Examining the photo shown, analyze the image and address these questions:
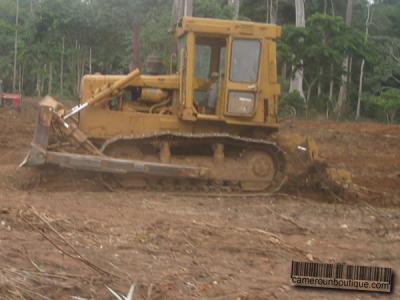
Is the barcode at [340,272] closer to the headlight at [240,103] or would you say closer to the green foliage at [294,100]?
the headlight at [240,103]

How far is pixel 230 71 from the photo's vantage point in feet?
39.0

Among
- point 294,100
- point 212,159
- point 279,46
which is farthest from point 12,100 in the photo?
point 212,159

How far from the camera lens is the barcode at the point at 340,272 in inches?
208

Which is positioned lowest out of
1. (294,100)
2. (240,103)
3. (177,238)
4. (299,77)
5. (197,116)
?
(294,100)

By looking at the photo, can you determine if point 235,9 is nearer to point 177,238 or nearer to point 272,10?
point 272,10

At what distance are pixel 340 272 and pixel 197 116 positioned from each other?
688 cm

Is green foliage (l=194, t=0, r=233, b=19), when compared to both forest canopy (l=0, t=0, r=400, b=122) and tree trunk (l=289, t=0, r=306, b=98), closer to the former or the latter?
forest canopy (l=0, t=0, r=400, b=122)

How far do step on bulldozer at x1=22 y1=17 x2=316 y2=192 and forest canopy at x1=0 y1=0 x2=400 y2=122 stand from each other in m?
17.0

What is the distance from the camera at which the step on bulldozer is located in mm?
11812

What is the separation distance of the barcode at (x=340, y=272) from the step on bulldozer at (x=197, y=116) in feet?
20.4

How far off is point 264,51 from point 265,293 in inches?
262

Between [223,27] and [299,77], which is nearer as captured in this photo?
[223,27]

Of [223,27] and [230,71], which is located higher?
[223,27]

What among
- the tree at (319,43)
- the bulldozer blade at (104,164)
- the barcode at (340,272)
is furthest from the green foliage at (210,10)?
the barcode at (340,272)
